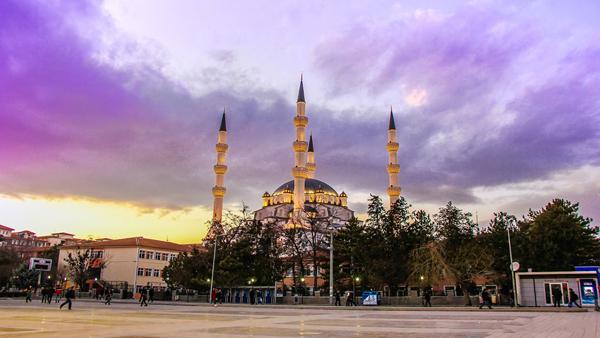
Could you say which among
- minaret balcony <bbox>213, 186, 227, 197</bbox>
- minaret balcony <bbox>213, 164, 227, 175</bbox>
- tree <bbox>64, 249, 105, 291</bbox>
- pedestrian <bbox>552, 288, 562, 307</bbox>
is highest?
minaret balcony <bbox>213, 164, 227, 175</bbox>

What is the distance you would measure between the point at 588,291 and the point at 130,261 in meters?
55.2

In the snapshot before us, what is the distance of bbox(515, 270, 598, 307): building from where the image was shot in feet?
93.7

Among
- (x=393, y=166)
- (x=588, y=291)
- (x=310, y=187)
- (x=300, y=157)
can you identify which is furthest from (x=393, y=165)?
(x=588, y=291)

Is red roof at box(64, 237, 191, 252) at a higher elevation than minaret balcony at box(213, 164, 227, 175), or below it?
below

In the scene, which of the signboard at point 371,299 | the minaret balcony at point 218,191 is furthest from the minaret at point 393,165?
the signboard at point 371,299

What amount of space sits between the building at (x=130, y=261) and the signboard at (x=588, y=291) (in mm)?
51144

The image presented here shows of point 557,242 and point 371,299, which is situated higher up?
point 557,242

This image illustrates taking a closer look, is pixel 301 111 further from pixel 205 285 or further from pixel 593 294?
pixel 593 294

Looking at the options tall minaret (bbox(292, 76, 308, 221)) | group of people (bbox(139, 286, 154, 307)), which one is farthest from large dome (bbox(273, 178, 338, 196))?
group of people (bbox(139, 286, 154, 307))

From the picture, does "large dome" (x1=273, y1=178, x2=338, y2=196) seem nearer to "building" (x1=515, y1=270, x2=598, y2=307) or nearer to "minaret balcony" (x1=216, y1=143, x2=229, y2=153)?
"minaret balcony" (x1=216, y1=143, x2=229, y2=153)

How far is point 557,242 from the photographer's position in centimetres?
3897

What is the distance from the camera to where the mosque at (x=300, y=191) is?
7238 centimetres

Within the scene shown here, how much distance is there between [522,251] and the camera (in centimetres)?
3991

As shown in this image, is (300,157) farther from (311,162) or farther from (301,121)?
(311,162)
